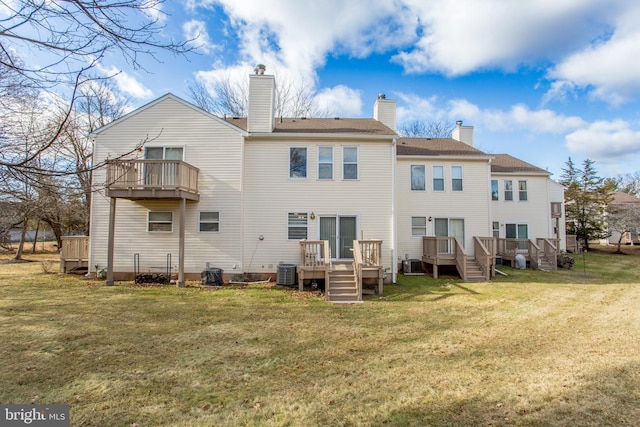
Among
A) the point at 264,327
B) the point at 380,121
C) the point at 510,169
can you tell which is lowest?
the point at 264,327

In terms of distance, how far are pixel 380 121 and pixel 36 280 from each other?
1585 centimetres

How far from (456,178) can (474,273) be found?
479 cm

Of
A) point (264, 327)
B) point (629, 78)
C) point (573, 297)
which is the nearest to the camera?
point (264, 327)

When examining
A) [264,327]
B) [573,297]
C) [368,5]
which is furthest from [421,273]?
[368,5]

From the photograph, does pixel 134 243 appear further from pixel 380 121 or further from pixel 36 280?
pixel 380 121

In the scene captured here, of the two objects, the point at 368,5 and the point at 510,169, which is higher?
the point at 368,5

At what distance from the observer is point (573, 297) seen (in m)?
9.63

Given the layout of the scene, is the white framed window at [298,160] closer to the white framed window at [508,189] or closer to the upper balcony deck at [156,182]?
the upper balcony deck at [156,182]

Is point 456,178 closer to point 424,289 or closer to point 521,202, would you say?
point 521,202

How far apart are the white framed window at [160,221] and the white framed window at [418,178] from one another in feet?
36.3

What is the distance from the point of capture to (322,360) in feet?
15.8

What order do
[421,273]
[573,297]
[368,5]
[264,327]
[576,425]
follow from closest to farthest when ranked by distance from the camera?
[576,425] → [264,327] → [573,297] → [368,5] → [421,273]

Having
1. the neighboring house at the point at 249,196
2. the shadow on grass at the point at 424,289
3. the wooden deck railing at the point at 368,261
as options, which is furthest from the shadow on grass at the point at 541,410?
the neighboring house at the point at 249,196

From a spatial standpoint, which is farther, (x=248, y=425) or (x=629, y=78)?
(x=629, y=78)
